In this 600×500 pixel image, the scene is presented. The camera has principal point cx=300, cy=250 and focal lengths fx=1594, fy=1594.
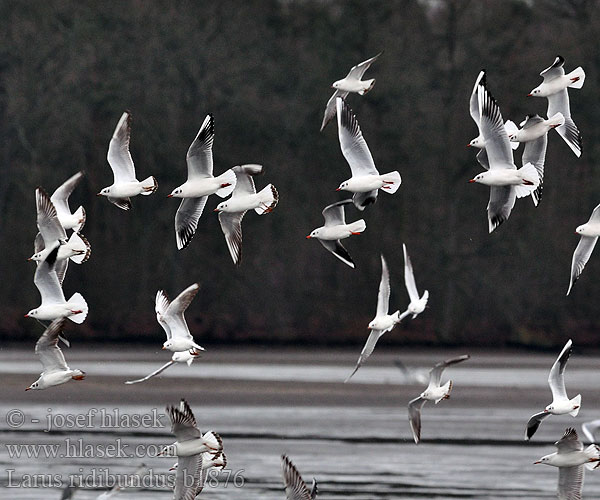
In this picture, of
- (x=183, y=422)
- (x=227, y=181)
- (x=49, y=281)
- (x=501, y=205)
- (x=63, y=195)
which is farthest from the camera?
(x=63, y=195)

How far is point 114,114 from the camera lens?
46625 mm

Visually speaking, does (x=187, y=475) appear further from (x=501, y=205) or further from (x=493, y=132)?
(x=493, y=132)

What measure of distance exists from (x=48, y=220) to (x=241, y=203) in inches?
74.6

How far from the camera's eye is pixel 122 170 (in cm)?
1579

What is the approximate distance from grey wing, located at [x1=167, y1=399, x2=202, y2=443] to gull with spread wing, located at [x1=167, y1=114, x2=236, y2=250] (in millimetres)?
1884

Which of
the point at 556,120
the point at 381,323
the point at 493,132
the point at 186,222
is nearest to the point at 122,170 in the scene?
the point at 186,222

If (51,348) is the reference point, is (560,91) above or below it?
above

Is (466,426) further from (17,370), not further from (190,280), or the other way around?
(190,280)

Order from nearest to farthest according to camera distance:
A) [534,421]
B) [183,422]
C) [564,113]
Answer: [183,422] < [534,421] < [564,113]

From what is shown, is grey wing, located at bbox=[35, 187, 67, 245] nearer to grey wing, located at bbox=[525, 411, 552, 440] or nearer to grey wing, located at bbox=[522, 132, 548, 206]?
grey wing, located at bbox=[522, 132, 548, 206]

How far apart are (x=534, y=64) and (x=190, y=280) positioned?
38.9 ft

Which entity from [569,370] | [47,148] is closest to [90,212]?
[47,148]

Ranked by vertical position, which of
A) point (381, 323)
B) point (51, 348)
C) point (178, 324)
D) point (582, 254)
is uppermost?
point (582, 254)

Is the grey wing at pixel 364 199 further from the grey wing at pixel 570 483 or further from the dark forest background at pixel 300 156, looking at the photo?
the dark forest background at pixel 300 156
